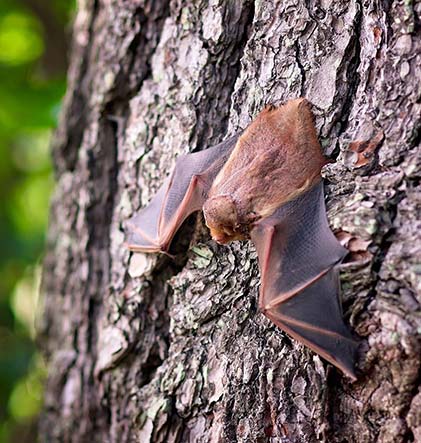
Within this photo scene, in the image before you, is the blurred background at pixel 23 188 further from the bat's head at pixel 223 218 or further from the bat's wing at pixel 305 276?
the bat's wing at pixel 305 276

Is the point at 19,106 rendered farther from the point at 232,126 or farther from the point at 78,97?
the point at 232,126

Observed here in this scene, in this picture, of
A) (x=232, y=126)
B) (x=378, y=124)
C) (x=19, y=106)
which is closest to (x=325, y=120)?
(x=378, y=124)

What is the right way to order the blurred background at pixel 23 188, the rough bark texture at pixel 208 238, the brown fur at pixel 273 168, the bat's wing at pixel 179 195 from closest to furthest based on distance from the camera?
the rough bark texture at pixel 208 238
the brown fur at pixel 273 168
the bat's wing at pixel 179 195
the blurred background at pixel 23 188

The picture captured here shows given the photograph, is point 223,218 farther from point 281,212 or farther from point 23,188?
point 23,188

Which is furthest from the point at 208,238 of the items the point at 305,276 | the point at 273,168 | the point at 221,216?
the point at 305,276

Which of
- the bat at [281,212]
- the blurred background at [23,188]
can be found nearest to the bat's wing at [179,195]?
the bat at [281,212]

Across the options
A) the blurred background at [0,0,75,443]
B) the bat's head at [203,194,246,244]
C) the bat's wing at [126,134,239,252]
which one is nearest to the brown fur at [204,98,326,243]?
the bat's head at [203,194,246,244]
